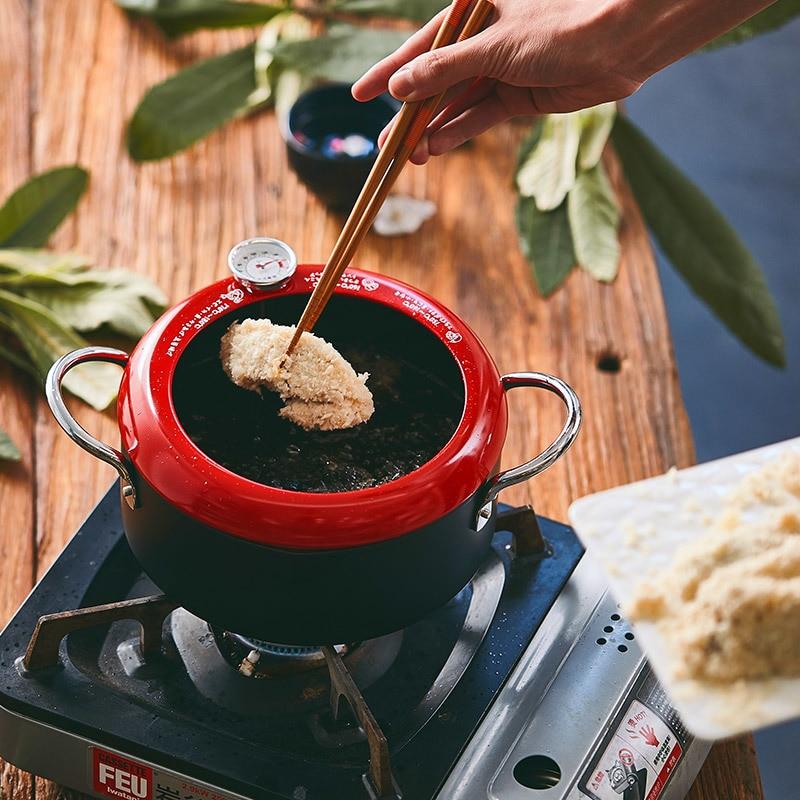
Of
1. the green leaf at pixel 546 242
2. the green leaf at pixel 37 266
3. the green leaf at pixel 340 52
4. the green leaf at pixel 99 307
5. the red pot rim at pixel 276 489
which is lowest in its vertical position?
the green leaf at pixel 99 307

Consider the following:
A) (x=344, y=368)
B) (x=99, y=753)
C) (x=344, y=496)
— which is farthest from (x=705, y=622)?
(x=99, y=753)

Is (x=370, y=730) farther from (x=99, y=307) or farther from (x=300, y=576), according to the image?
(x=99, y=307)

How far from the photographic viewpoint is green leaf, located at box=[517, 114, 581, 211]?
205 cm

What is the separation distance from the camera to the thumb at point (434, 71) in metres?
1.25

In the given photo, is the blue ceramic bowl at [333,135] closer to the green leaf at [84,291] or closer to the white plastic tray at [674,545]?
the green leaf at [84,291]

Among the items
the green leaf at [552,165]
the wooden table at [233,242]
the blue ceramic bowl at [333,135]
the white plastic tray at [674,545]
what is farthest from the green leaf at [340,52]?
the white plastic tray at [674,545]

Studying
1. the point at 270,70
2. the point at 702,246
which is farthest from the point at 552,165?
the point at 270,70

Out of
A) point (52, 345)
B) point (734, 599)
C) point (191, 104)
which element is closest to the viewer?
point (734, 599)

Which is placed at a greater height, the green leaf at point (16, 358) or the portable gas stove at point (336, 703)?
the green leaf at point (16, 358)

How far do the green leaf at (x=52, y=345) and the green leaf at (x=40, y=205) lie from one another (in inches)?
6.1

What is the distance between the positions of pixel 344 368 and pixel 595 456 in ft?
2.01

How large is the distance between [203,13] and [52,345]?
0.87m

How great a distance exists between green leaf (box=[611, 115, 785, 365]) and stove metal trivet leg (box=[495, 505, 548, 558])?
0.74 meters

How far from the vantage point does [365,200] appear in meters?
1.25
